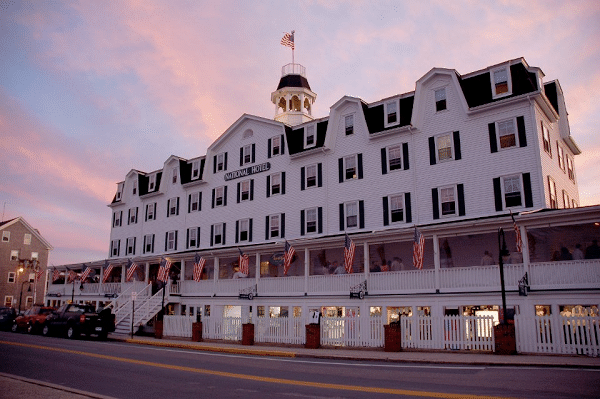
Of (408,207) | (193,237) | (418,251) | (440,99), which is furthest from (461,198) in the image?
(193,237)

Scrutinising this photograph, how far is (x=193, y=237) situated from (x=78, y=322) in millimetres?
13968

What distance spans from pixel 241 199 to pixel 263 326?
14.0m

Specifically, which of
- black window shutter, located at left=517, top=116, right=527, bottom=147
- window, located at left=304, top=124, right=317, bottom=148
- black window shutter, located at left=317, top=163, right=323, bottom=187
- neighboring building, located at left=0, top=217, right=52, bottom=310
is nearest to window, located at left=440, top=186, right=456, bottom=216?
black window shutter, located at left=517, top=116, right=527, bottom=147

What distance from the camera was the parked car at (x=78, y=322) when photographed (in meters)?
28.7

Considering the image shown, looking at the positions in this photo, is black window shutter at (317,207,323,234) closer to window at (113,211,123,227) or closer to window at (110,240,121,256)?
window at (110,240,121,256)

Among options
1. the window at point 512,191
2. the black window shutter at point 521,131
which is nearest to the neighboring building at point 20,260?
the window at point 512,191

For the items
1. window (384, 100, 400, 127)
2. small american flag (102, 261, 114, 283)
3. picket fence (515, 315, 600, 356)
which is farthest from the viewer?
small american flag (102, 261, 114, 283)

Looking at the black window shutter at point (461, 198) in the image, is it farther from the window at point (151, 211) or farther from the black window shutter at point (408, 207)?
the window at point (151, 211)

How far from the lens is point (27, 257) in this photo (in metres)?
69.3

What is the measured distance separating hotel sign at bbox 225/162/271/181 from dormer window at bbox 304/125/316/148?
12.2ft

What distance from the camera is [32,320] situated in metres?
33.6

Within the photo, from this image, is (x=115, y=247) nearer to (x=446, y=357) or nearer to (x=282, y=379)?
(x=446, y=357)

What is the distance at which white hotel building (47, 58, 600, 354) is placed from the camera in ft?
77.3

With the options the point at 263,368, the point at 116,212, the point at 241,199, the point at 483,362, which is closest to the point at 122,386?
the point at 263,368
